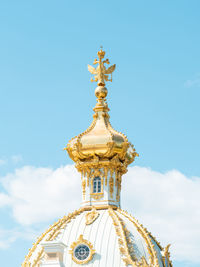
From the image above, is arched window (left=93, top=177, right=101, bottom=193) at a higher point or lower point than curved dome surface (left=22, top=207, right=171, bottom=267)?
higher

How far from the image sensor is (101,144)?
47.0m

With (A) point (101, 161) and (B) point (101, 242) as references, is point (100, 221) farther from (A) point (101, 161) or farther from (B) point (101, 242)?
(A) point (101, 161)

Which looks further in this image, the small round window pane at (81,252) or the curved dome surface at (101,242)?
the small round window pane at (81,252)

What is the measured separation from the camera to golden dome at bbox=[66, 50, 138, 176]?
47.1 metres

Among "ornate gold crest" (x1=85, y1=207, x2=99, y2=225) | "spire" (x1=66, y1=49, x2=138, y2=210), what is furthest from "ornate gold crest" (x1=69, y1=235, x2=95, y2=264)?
"spire" (x1=66, y1=49, x2=138, y2=210)

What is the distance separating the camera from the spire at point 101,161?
46.7 m

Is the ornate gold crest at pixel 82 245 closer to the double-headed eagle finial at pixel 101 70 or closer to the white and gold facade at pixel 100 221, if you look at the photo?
the white and gold facade at pixel 100 221

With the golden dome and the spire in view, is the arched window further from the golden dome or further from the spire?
the golden dome

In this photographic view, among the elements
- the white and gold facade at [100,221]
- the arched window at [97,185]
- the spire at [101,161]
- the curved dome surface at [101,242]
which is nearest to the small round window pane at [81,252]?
the white and gold facade at [100,221]

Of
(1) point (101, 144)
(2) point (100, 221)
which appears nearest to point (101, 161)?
(1) point (101, 144)

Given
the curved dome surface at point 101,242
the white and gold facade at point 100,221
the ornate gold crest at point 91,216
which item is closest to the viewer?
the curved dome surface at point 101,242

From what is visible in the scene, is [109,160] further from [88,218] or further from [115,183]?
[88,218]

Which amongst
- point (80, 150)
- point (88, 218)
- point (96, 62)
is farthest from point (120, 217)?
point (96, 62)

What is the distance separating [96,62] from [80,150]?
635cm
